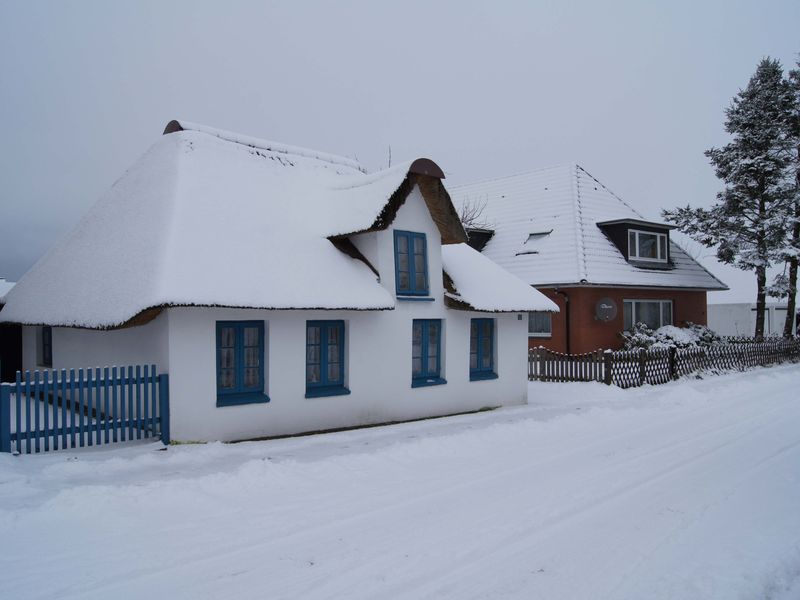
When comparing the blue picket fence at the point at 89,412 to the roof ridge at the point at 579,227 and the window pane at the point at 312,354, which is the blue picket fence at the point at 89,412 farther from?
the roof ridge at the point at 579,227

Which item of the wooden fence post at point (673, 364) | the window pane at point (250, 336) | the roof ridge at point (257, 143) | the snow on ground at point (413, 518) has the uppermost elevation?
the roof ridge at point (257, 143)

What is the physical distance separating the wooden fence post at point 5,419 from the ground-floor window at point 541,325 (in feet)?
65.0

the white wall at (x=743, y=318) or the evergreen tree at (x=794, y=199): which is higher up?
the evergreen tree at (x=794, y=199)

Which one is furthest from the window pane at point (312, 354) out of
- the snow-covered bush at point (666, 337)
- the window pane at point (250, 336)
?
the snow-covered bush at point (666, 337)

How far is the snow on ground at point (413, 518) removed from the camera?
5645mm

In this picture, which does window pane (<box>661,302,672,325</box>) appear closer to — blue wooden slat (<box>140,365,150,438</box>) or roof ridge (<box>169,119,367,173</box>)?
roof ridge (<box>169,119,367,173</box>)

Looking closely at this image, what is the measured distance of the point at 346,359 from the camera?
43.9 ft

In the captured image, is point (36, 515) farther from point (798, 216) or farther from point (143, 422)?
point (798, 216)

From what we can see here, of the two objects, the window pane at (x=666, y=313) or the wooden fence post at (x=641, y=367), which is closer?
the wooden fence post at (x=641, y=367)

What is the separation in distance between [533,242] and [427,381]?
14.4 meters

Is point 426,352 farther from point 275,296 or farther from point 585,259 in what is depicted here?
point 585,259

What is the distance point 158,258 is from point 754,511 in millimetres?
10230

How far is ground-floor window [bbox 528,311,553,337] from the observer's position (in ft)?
84.5

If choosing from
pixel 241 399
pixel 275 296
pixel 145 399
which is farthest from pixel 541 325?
pixel 145 399
